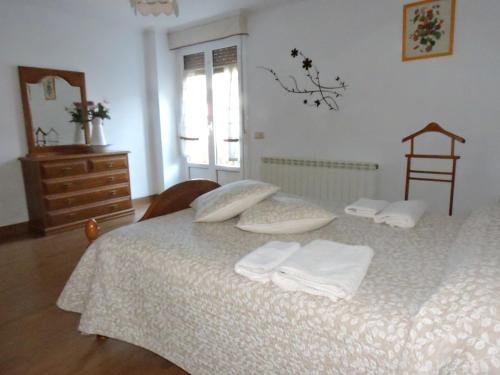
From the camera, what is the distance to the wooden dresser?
12.0ft

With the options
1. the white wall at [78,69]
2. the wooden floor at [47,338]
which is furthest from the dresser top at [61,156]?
the wooden floor at [47,338]

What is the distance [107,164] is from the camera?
4.14 metres

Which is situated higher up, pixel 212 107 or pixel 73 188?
pixel 212 107

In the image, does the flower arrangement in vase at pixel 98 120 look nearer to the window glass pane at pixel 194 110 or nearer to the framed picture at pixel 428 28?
the window glass pane at pixel 194 110

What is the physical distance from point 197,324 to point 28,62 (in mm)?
3803

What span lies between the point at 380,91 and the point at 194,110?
103 inches

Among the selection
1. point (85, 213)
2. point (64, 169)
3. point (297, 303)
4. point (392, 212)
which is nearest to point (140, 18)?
point (64, 169)

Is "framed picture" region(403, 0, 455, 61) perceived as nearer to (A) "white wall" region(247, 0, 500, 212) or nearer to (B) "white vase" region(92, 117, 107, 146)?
(A) "white wall" region(247, 0, 500, 212)

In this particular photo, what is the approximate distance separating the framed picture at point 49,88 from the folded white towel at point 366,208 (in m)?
3.62

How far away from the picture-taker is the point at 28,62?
→ 3.84 m

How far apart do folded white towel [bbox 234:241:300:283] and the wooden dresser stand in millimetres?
3047

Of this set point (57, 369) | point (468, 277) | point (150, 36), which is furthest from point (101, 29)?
point (468, 277)

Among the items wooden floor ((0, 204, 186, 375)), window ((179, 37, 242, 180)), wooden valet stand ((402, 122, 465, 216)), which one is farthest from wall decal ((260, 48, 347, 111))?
wooden floor ((0, 204, 186, 375))

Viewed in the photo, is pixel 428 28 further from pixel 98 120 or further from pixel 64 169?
pixel 64 169
